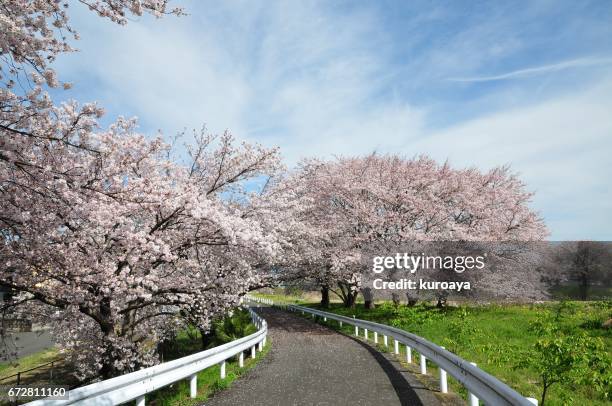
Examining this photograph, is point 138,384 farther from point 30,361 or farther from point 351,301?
point 351,301

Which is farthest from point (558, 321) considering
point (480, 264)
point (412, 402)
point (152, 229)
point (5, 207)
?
point (5, 207)

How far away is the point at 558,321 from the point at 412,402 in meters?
14.8

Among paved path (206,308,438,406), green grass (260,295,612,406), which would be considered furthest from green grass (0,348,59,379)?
green grass (260,295,612,406)

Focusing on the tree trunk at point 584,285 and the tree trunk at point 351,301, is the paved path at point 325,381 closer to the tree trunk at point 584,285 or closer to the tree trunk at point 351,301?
the tree trunk at point 351,301

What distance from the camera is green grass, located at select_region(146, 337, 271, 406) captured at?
8.83 metres

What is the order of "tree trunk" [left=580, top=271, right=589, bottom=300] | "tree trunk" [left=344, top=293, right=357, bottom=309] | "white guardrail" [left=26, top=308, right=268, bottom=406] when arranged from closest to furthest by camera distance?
1. "white guardrail" [left=26, top=308, right=268, bottom=406]
2. "tree trunk" [left=344, top=293, right=357, bottom=309]
3. "tree trunk" [left=580, top=271, right=589, bottom=300]

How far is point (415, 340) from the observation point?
39.2ft

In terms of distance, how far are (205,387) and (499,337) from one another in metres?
13.1

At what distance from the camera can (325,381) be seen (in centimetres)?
1025

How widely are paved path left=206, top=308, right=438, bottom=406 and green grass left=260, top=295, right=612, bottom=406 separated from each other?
50.0 inches

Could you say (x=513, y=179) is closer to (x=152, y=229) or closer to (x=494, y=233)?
(x=494, y=233)

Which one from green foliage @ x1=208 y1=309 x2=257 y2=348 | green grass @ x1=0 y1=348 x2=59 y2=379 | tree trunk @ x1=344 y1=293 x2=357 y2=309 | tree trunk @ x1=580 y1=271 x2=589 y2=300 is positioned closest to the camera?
green foliage @ x1=208 y1=309 x2=257 y2=348

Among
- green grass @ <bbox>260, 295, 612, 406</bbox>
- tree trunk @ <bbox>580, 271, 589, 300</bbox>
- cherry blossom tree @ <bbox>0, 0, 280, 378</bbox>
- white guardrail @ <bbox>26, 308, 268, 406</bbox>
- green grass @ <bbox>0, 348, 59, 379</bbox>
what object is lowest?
green grass @ <bbox>0, 348, 59, 379</bbox>

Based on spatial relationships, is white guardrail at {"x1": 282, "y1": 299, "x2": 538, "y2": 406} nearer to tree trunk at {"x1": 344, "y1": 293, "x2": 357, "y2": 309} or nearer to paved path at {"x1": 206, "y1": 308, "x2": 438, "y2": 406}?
paved path at {"x1": 206, "y1": 308, "x2": 438, "y2": 406}
